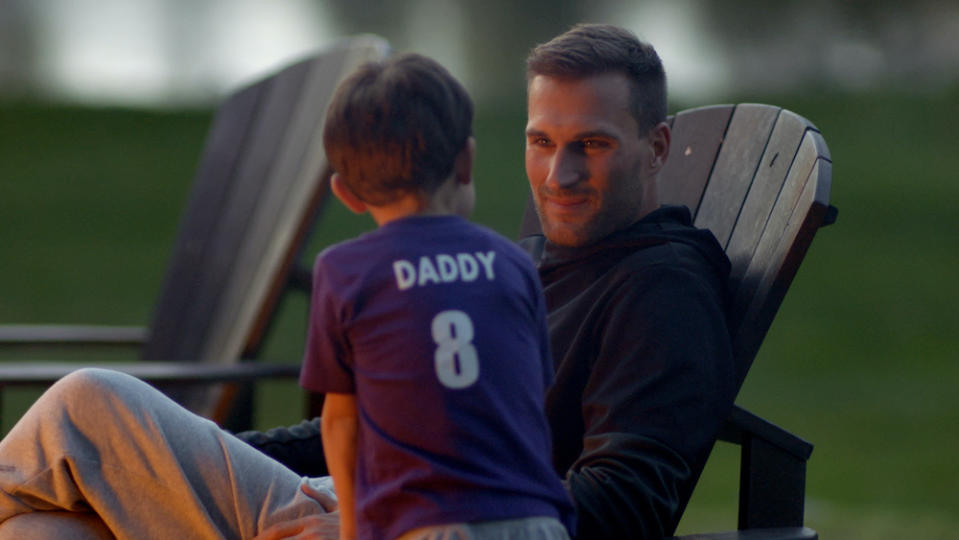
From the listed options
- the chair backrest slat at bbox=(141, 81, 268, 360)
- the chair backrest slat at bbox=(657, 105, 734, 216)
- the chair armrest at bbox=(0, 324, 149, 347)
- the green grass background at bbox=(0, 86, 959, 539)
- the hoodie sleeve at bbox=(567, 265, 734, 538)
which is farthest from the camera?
the green grass background at bbox=(0, 86, 959, 539)

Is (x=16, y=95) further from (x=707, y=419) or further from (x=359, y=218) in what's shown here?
(x=707, y=419)

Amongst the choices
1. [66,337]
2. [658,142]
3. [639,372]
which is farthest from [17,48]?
[639,372]

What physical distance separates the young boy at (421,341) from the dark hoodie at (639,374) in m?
0.26

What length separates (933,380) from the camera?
288 inches

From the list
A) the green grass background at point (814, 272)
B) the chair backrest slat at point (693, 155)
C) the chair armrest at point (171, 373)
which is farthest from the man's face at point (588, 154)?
the green grass background at point (814, 272)

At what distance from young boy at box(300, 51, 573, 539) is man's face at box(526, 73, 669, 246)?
533 millimetres

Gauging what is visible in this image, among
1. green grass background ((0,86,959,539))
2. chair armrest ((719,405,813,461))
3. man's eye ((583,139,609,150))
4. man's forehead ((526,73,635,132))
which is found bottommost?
green grass background ((0,86,959,539))

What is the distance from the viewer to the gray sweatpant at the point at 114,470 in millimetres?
1695

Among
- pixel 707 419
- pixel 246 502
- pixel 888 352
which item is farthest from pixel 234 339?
pixel 888 352

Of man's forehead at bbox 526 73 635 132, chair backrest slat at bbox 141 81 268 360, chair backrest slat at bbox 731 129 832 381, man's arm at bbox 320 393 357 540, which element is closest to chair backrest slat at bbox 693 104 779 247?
chair backrest slat at bbox 731 129 832 381

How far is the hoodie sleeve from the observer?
1602 millimetres

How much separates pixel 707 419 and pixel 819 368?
6086 mm

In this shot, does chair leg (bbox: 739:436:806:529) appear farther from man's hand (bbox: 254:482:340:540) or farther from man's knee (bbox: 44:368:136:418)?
man's knee (bbox: 44:368:136:418)

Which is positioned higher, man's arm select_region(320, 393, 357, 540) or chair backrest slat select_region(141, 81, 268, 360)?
man's arm select_region(320, 393, 357, 540)
